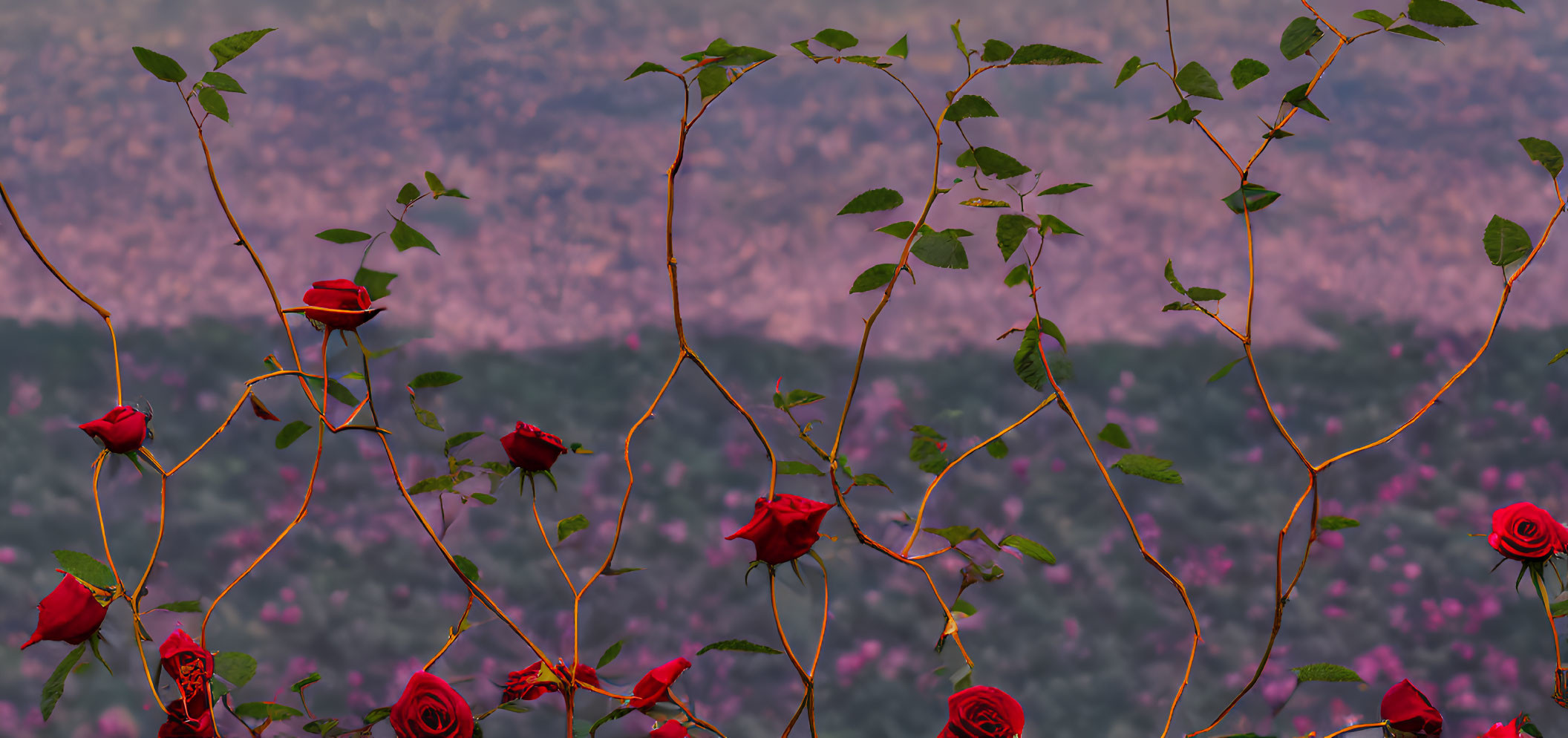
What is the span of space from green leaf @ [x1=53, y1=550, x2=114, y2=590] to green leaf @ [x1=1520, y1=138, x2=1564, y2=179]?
190cm

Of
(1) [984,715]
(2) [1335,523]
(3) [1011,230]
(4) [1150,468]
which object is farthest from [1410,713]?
(3) [1011,230]

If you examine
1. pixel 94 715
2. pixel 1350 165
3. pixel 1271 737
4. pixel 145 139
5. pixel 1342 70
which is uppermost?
pixel 145 139

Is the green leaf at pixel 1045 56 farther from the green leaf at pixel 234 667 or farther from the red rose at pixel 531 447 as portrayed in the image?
the green leaf at pixel 234 667

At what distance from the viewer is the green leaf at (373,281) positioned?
3.98ft

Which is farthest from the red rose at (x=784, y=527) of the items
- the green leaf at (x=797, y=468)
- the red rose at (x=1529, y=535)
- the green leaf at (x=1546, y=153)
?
the green leaf at (x=1546, y=153)

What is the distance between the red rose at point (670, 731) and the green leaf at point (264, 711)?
0.35 metres

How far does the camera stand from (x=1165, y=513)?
1256 millimetres

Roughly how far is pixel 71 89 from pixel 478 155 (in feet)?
1.87

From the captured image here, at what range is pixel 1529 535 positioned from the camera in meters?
1.17

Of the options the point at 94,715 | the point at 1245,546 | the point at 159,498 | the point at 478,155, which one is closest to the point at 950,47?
the point at 478,155

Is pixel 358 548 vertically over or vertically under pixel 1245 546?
over

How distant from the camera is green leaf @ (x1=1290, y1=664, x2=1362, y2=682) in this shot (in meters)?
1.19

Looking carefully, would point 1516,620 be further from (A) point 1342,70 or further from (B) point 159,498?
(B) point 159,498

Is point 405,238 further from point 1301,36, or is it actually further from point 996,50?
point 1301,36
